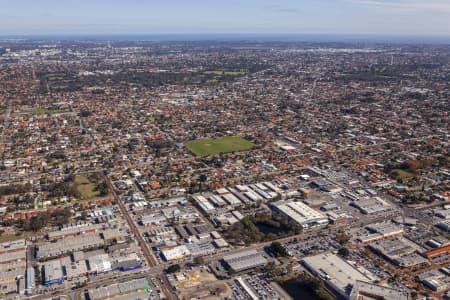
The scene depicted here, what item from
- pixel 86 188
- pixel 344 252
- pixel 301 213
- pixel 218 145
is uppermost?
→ pixel 218 145

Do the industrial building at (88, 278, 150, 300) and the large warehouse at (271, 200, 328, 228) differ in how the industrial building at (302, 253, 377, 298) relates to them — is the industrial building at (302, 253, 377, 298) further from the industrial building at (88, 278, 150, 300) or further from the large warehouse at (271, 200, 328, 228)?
the industrial building at (88, 278, 150, 300)

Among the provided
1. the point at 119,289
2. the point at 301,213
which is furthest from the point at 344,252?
the point at 119,289

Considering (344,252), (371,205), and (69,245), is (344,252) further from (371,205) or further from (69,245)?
(69,245)

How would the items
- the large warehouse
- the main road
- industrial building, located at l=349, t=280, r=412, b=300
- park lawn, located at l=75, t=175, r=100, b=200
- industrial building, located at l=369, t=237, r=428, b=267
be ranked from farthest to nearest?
park lawn, located at l=75, t=175, r=100, b=200, the large warehouse, industrial building, located at l=369, t=237, r=428, b=267, the main road, industrial building, located at l=349, t=280, r=412, b=300

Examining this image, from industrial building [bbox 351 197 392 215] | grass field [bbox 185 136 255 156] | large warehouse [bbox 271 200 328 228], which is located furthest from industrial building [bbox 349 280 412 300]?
grass field [bbox 185 136 255 156]

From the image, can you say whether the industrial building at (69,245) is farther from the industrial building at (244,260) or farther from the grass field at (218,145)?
the grass field at (218,145)

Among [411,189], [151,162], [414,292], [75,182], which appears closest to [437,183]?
[411,189]

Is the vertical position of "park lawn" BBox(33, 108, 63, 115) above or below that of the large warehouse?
above
